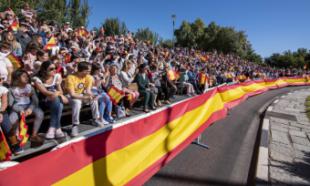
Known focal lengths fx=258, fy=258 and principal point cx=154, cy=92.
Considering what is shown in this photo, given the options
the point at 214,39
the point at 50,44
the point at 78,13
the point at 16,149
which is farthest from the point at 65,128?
the point at 214,39

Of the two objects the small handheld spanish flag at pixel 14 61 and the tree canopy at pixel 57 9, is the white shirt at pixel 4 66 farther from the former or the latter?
the tree canopy at pixel 57 9

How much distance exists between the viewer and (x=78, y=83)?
6102 millimetres

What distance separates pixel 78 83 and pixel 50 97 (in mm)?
1031

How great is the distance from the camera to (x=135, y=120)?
346cm

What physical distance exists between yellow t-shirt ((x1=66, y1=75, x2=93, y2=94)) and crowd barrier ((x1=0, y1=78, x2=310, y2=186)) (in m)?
2.54

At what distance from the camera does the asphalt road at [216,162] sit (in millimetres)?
4812

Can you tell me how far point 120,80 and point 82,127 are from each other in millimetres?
2369

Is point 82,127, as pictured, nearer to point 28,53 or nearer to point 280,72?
point 28,53

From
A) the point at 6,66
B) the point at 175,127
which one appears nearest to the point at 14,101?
the point at 6,66

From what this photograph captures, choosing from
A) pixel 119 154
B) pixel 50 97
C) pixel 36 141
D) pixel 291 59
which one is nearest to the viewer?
pixel 119 154

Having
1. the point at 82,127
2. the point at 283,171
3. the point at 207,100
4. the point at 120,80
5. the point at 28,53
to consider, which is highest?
the point at 28,53

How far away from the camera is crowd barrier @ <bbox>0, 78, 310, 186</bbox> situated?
84.1 inches

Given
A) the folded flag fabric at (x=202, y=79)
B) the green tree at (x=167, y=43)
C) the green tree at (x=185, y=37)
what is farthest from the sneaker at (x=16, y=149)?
the green tree at (x=185, y=37)

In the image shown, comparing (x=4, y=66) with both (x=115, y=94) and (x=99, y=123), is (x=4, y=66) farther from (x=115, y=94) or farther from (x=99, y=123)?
(x=115, y=94)
